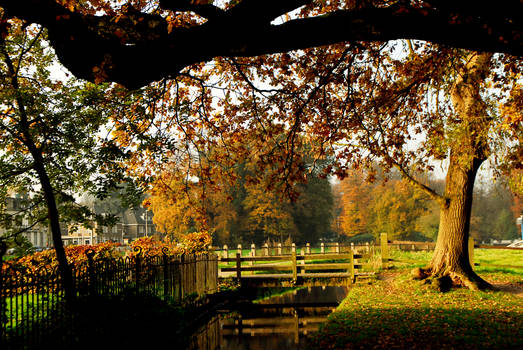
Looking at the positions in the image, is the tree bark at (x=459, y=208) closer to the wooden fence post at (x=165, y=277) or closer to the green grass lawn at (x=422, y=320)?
the green grass lawn at (x=422, y=320)

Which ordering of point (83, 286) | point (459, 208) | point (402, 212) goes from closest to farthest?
point (83, 286) < point (459, 208) < point (402, 212)

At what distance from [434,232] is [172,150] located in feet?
143

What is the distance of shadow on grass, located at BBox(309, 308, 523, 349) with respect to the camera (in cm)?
782

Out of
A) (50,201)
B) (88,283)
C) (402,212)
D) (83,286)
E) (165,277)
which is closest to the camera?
(83,286)

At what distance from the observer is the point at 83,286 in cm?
828

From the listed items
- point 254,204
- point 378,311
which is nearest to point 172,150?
point 378,311

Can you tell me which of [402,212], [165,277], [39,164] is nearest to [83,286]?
[39,164]

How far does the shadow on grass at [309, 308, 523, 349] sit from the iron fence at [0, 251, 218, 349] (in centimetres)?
422

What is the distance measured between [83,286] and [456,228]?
12.2 m

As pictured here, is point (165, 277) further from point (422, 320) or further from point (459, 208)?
point (459, 208)

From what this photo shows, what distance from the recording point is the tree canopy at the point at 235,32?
Answer: 5.46 meters

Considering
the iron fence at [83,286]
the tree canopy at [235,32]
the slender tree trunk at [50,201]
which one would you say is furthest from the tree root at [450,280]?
the slender tree trunk at [50,201]

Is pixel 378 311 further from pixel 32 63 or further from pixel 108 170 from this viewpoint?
pixel 32 63

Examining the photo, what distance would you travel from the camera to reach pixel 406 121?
13367 millimetres
